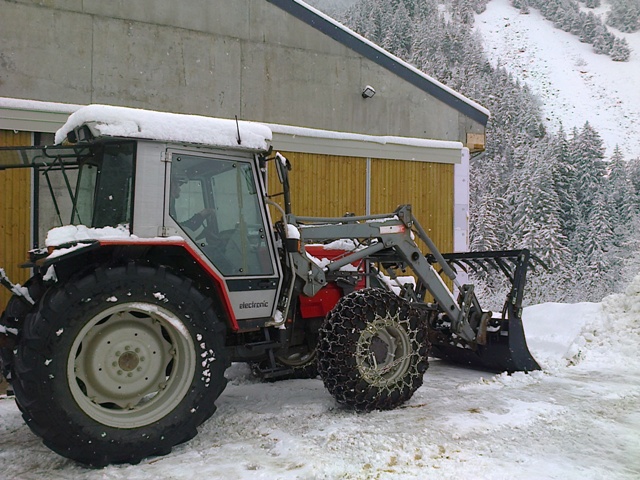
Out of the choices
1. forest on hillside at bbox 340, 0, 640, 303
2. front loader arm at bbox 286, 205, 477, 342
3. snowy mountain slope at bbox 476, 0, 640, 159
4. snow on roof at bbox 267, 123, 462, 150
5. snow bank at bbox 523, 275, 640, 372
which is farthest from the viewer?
snowy mountain slope at bbox 476, 0, 640, 159

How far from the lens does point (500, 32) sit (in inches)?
5167

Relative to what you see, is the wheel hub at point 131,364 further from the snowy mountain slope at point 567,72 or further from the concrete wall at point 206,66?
the snowy mountain slope at point 567,72

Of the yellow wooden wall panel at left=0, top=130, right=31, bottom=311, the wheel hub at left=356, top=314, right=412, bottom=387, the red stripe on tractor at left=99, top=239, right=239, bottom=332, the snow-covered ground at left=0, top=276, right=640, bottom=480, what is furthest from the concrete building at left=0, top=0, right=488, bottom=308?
the wheel hub at left=356, top=314, right=412, bottom=387

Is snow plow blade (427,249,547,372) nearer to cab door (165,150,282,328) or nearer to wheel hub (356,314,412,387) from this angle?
wheel hub (356,314,412,387)

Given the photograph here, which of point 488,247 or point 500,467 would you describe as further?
point 488,247

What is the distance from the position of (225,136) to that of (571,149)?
46819mm

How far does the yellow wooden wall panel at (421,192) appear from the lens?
10859 millimetres

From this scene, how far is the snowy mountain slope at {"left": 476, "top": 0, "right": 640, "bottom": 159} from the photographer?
94062 mm

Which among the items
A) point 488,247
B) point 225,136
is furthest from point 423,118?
point 488,247

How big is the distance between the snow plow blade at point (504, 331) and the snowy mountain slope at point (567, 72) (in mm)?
86410

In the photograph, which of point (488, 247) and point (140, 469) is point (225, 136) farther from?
point (488, 247)

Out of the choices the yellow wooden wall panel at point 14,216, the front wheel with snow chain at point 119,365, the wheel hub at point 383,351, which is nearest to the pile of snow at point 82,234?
the front wheel with snow chain at point 119,365

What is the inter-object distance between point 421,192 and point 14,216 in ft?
23.6

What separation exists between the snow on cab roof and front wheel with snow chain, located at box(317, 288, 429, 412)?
169 cm
